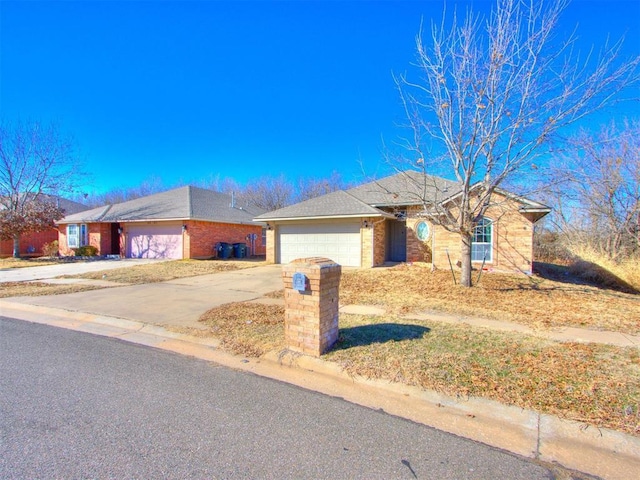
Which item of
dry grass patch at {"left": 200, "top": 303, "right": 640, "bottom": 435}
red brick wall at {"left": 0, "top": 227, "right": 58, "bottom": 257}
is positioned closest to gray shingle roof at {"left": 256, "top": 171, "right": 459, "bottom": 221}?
dry grass patch at {"left": 200, "top": 303, "right": 640, "bottom": 435}

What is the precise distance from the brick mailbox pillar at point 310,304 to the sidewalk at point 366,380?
228 millimetres

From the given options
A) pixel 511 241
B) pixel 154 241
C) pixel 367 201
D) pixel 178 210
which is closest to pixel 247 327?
pixel 511 241

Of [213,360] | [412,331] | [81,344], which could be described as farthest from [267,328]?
[81,344]

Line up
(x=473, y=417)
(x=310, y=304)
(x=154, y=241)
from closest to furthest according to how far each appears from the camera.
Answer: (x=473, y=417)
(x=310, y=304)
(x=154, y=241)

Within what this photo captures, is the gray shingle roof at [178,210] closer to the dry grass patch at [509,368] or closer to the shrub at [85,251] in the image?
the shrub at [85,251]

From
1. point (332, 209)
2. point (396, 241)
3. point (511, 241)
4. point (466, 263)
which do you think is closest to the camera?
point (466, 263)

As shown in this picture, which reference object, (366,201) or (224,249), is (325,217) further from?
(224,249)

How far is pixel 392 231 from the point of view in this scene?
18.1 metres

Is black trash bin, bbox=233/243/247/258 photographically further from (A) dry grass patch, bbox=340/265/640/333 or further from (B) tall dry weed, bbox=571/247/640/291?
(B) tall dry weed, bbox=571/247/640/291

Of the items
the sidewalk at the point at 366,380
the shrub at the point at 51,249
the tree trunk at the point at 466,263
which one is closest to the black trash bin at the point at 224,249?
the shrub at the point at 51,249

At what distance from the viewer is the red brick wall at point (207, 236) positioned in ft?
66.4

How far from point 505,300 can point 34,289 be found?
12.7 meters

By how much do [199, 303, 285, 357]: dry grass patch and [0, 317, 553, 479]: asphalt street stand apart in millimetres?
737

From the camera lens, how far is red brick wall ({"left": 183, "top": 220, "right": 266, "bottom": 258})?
2025 cm
